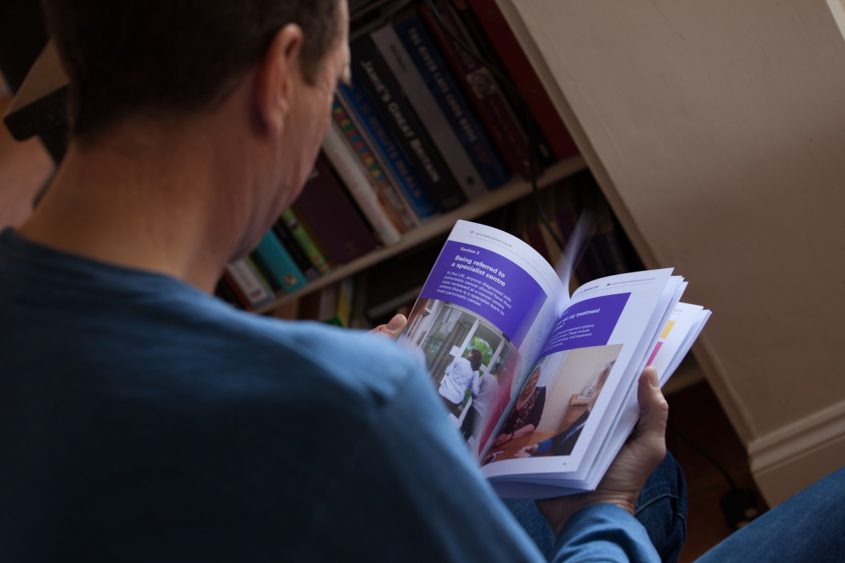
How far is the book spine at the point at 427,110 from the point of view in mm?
1437

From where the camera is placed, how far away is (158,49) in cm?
56

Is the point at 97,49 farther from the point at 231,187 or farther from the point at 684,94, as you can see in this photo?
the point at 684,94

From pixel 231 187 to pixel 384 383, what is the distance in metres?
0.18

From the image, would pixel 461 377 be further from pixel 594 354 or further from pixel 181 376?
pixel 181 376

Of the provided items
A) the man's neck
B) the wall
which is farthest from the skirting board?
the man's neck

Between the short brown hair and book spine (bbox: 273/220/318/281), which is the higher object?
the short brown hair

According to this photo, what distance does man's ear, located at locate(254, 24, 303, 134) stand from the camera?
59 cm

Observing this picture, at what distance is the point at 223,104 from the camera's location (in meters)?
0.58

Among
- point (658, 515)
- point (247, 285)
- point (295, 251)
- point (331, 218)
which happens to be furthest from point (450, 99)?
point (658, 515)

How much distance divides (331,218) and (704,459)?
70 cm

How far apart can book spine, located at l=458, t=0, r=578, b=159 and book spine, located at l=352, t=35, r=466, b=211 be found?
0.16m

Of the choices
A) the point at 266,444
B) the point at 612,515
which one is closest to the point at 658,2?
the point at 612,515

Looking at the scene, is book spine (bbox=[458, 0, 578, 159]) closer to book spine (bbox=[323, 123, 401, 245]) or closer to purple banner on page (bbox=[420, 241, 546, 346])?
book spine (bbox=[323, 123, 401, 245])

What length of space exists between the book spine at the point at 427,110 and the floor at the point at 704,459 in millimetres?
514
